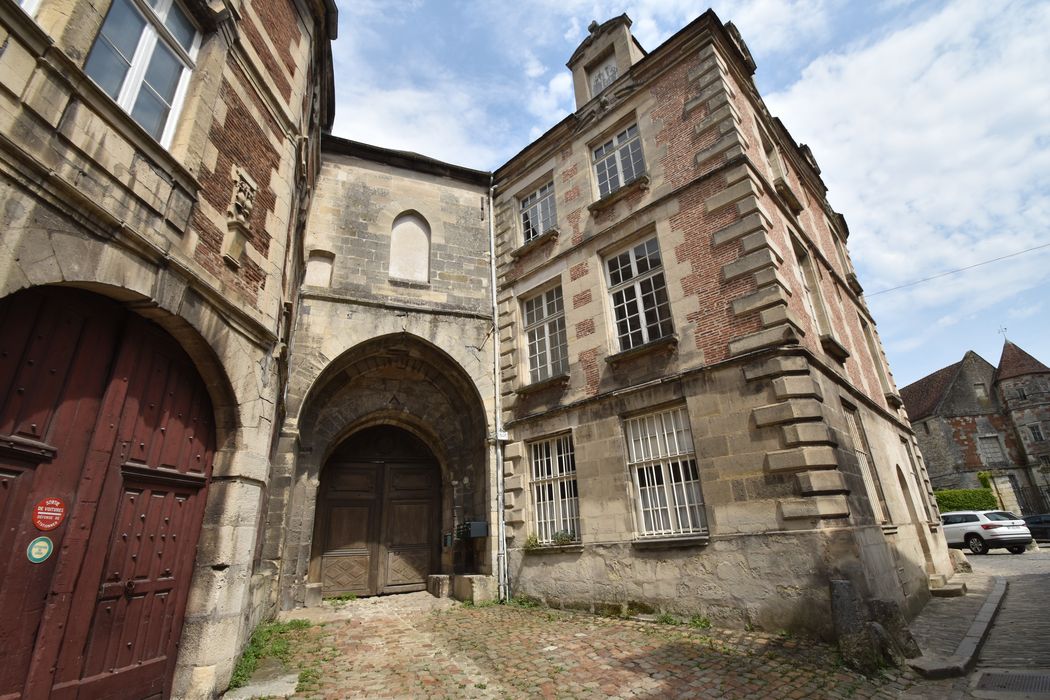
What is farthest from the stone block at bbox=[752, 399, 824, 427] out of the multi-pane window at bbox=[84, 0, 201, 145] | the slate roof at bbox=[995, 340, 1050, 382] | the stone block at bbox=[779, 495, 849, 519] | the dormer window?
the slate roof at bbox=[995, 340, 1050, 382]

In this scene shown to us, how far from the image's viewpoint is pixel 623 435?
7992 millimetres

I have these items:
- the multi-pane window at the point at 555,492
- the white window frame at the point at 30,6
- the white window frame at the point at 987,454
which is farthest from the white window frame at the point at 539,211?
the white window frame at the point at 987,454

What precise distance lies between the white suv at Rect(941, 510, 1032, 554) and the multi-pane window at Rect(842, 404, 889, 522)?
42.4 ft

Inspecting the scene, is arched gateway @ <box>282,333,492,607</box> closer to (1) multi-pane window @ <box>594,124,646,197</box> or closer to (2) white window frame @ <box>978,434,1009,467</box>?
(1) multi-pane window @ <box>594,124,646,197</box>

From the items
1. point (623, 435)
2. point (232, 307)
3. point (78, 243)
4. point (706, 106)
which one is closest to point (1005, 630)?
point (623, 435)

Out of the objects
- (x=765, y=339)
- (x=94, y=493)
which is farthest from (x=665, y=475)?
(x=94, y=493)

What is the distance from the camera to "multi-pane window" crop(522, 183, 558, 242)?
11.0 metres

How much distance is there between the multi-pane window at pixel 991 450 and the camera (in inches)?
1177

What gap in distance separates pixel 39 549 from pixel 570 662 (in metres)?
4.70

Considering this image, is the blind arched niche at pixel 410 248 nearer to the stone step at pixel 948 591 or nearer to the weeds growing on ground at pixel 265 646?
the weeds growing on ground at pixel 265 646

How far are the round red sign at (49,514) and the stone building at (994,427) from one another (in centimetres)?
3961

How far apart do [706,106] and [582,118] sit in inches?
118

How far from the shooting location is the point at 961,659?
483 cm

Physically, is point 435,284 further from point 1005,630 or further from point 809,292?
point 1005,630
